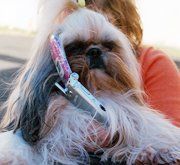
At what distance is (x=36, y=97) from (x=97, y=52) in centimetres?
30

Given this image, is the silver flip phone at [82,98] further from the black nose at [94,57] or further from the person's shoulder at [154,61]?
the person's shoulder at [154,61]

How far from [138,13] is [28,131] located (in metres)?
0.84

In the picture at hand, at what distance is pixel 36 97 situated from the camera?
214cm

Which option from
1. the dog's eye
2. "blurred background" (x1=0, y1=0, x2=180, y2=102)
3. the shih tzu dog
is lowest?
"blurred background" (x1=0, y1=0, x2=180, y2=102)

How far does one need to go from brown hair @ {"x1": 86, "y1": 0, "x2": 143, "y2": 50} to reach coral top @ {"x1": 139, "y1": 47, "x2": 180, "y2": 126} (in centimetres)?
8

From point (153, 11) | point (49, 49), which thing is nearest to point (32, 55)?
point (49, 49)

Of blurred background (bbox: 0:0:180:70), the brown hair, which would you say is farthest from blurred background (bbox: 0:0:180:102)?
the brown hair

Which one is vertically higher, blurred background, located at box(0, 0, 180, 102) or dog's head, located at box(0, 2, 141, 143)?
dog's head, located at box(0, 2, 141, 143)

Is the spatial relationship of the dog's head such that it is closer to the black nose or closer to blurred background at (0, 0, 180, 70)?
the black nose

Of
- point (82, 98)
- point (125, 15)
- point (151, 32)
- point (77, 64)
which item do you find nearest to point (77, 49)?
point (77, 64)

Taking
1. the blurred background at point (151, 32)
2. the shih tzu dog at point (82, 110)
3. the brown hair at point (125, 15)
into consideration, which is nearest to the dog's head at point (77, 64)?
the shih tzu dog at point (82, 110)

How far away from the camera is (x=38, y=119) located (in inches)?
83.1

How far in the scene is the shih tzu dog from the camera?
6.77 ft

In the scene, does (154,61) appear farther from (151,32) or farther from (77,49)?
(151,32)
